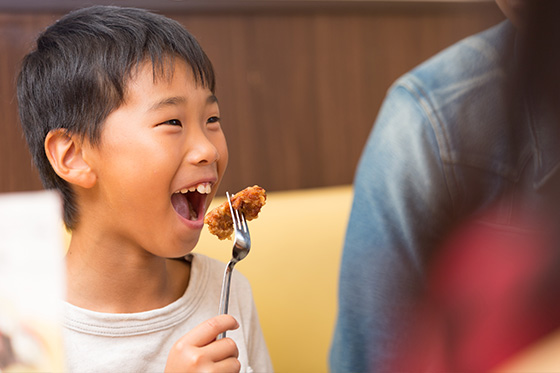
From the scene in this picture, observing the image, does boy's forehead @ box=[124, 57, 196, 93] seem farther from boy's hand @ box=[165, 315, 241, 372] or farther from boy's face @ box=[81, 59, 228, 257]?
boy's hand @ box=[165, 315, 241, 372]

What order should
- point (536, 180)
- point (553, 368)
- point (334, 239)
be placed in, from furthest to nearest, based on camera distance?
point (334, 239) → point (536, 180) → point (553, 368)

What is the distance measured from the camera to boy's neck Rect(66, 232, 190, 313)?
48 cm

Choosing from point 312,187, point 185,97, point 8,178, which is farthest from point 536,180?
point 8,178

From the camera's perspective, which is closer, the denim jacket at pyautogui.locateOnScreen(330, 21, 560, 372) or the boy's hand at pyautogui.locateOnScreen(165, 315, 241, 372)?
the boy's hand at pyautogui.locateOnScreen(165, 315, 241, 372)

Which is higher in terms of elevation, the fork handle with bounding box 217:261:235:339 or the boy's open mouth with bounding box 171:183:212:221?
the boy's open mouth with bounding box 171:183:212:221

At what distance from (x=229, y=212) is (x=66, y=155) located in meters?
0.14

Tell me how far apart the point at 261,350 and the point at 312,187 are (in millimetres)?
202

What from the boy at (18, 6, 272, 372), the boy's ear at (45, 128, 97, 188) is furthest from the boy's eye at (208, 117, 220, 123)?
the boy's ear at (45, 128, 97, 188)

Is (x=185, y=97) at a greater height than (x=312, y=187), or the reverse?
(x=185, y=97)

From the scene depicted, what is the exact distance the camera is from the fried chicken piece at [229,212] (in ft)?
1.49

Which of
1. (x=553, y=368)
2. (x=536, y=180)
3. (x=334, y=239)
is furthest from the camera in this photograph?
(x=334, y=239)

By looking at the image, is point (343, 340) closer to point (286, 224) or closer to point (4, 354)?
point (286, 224)

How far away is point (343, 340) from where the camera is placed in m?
0.63

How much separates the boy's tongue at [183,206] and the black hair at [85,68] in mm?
77
